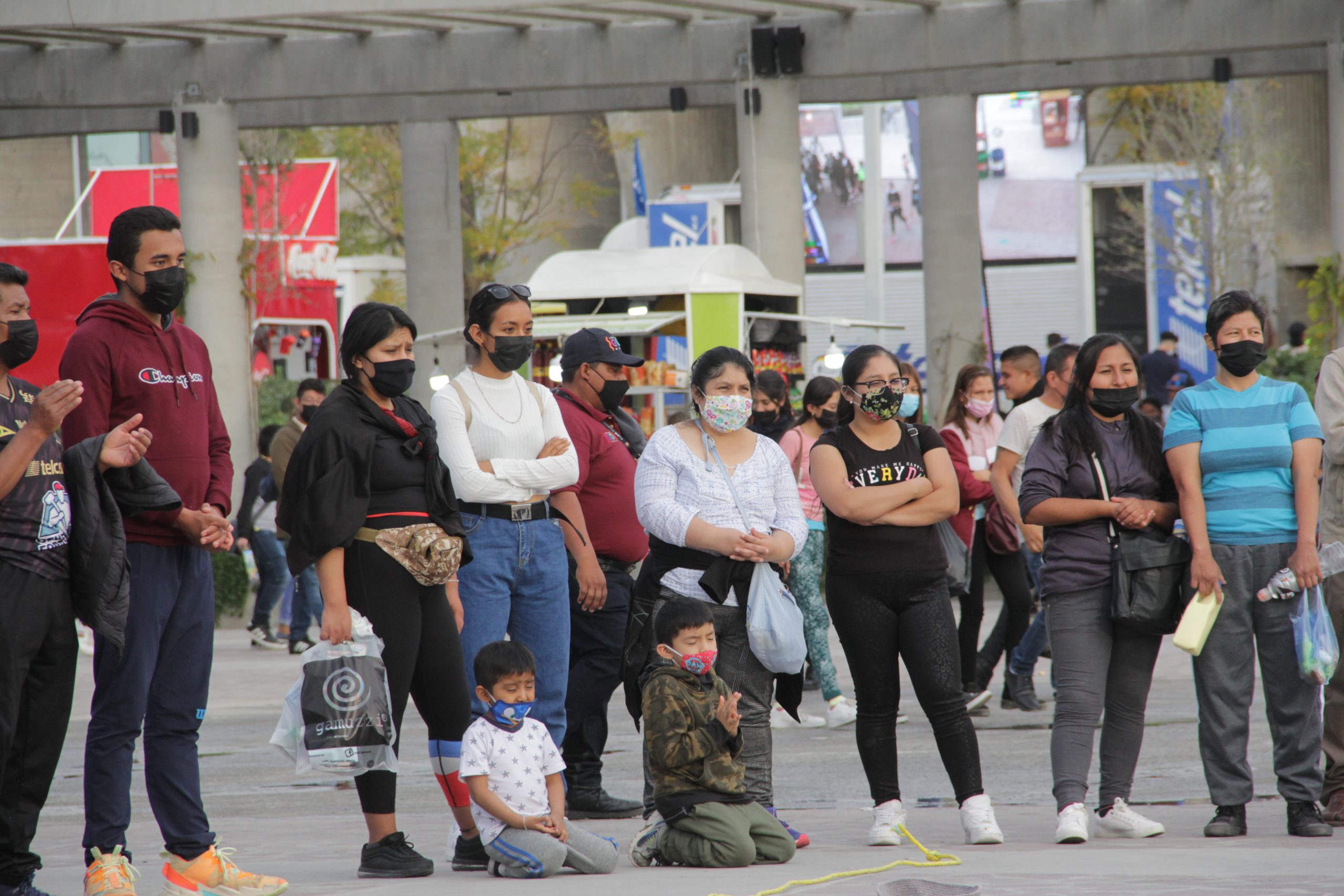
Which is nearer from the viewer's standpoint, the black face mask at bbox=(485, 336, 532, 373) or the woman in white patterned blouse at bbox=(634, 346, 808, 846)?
the woman in white patterned blouse at bbox=(634, 346, 808, 846)

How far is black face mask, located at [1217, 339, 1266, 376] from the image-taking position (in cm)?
641

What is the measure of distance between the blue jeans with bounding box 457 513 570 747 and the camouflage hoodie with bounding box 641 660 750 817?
0.64m

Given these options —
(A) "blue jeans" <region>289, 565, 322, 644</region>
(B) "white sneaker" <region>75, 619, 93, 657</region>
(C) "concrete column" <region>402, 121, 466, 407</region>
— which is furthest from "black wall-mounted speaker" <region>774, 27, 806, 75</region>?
(B) "white sneaker" <region>75, 619, 93, 657</region>

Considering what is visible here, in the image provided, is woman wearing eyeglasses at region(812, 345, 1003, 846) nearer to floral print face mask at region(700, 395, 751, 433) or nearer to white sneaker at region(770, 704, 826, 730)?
floral print face mask at region(700, 395, 751, 433)

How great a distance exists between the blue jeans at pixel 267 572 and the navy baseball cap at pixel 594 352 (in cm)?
722

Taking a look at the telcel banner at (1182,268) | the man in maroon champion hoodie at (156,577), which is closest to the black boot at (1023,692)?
the man in maroon champion hoodie at (156,577)

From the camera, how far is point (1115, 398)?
648 cm

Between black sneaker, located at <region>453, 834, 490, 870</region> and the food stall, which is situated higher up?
the food stall

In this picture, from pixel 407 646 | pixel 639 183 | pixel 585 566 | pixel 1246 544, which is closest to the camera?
pixel 407 646

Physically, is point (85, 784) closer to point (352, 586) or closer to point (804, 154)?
point (352, 586)

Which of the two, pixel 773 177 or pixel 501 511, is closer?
pixel 501 511

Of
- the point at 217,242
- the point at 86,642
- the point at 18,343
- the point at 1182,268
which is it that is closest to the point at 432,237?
the point at 217,242

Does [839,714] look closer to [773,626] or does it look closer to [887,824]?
[887,824]

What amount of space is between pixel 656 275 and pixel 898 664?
13391 millimetres
